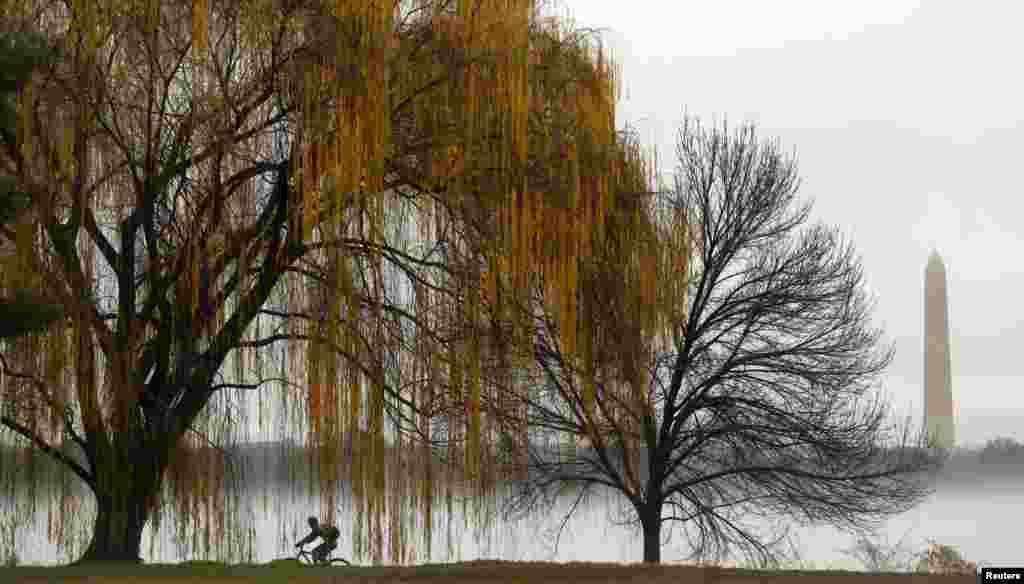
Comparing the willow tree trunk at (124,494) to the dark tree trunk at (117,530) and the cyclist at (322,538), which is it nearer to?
the dark tree trunk at (117,530)

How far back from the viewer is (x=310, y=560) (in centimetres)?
1180

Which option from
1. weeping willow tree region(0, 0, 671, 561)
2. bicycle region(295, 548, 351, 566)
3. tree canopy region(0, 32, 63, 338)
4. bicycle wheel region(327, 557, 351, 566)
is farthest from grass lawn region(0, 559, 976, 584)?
tree canopy region(0, 32, 63, 338)

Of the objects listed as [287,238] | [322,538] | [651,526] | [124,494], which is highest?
[287,238]

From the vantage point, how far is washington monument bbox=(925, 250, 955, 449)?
46938 millimetres

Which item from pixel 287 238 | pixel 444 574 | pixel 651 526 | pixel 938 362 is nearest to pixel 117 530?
pixel 287 238

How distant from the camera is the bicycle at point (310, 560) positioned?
11.2 m

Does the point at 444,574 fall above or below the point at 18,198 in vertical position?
below

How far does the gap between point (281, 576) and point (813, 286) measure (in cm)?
1064

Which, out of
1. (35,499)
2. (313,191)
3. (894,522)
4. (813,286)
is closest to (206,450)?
(35,499)

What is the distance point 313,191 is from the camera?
11125 mm

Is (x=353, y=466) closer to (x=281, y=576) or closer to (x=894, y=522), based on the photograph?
(x=281, y=576)

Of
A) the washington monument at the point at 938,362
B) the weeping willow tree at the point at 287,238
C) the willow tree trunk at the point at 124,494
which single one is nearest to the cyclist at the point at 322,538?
the weeping willow tree at the point at 287,238

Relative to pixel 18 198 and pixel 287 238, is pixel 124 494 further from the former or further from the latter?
pixel 18 198

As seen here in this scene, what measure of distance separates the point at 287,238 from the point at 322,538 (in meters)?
2.82
